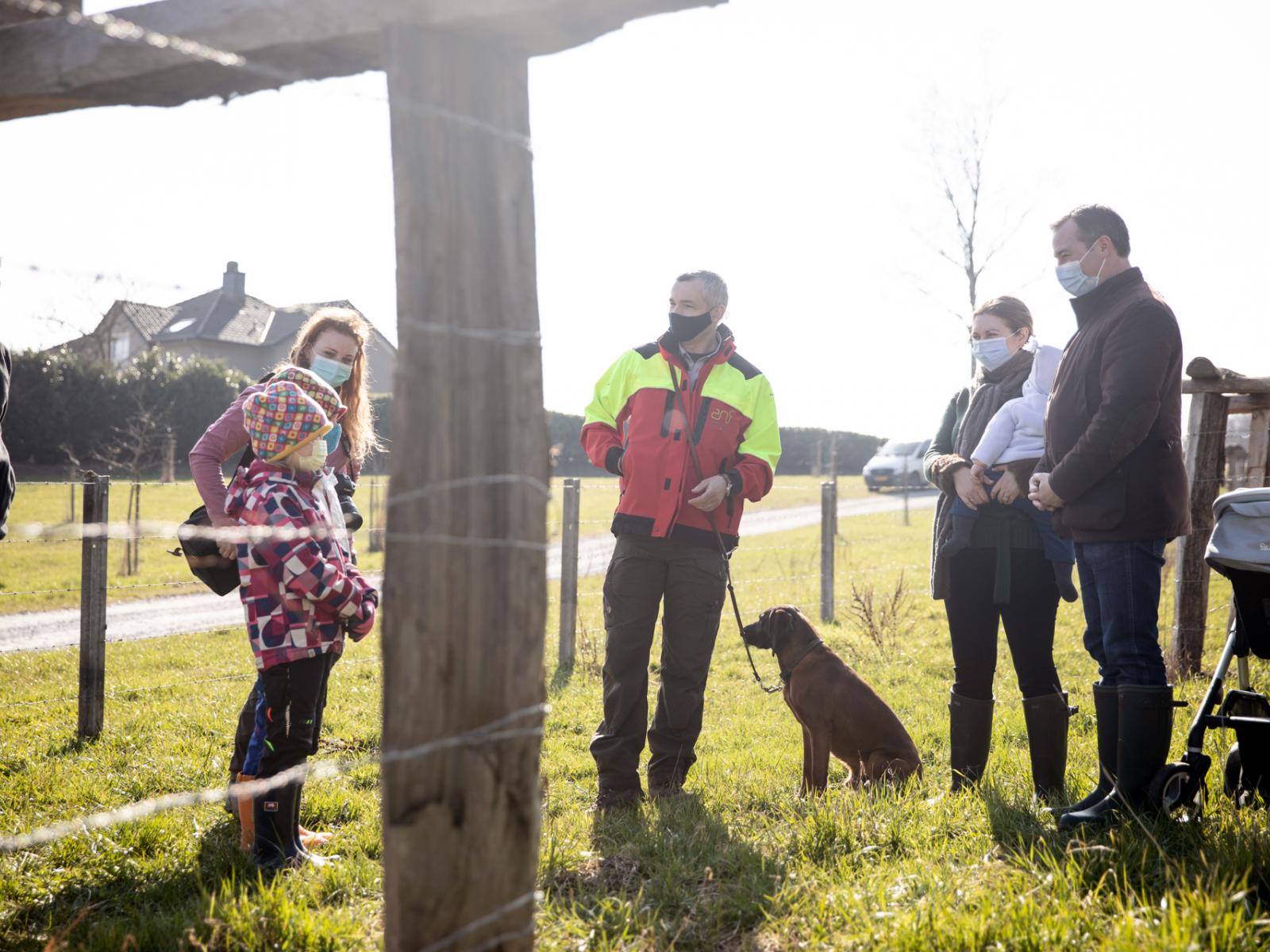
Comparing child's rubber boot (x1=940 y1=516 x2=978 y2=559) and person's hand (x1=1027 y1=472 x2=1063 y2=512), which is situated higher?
person's hand (x1=1027 y1=472 x2=1063 y2=512)

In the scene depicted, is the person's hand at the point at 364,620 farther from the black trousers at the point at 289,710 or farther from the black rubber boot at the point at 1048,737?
the black rubber boot at the point at 1048,737

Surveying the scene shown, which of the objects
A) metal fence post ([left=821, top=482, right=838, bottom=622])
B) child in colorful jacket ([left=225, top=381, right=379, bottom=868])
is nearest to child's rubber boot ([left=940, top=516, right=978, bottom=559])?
child in colorful jacket ([left=225, top=381, right=379, bottom=868])

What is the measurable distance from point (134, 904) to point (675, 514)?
2331mm

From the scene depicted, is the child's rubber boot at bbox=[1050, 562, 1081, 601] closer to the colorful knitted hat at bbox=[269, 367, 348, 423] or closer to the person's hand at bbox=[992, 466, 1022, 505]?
the person's hand at bbox=[992, 466, 1022, 505]

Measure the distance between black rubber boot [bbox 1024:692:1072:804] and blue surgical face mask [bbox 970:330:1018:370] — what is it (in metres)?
1.39

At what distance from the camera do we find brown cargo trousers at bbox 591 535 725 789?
13.2ft

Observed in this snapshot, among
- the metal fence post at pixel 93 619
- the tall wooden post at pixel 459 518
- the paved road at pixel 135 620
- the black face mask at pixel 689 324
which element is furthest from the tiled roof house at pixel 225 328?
the tall wooden post at pixel 459 518

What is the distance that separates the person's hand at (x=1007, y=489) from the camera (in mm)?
3719

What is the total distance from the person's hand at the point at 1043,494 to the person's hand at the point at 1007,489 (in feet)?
0.69

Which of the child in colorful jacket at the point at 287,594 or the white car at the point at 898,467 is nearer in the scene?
the child in colorful jacket at the point at 287,594

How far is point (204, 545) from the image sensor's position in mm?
3369

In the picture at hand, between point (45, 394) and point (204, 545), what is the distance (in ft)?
78.9

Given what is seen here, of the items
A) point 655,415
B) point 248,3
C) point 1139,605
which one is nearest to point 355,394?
point 655,415

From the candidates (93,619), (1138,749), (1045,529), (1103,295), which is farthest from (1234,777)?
(93,619)
